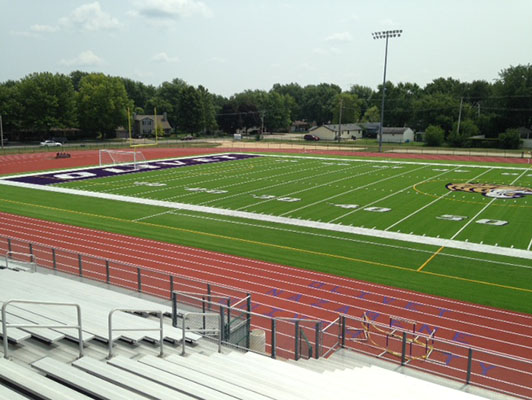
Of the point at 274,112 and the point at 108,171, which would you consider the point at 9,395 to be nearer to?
the point at 108,171

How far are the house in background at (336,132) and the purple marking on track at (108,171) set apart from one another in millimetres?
55345

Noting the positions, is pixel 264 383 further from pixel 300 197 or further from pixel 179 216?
pixel 300 197

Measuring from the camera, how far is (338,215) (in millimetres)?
25734

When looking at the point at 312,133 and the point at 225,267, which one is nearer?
the point at 225,267

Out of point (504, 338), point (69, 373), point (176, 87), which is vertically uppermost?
point (176, 87)

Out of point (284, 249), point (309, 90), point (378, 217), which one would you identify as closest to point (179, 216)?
point (284, 249)

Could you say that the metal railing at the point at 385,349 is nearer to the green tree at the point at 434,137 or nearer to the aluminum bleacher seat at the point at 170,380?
the aluminum bleacher seat at the point at 170,380

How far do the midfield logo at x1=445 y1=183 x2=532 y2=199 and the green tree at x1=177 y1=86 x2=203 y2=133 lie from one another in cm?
8051

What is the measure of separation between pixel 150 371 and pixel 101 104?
9276 cm

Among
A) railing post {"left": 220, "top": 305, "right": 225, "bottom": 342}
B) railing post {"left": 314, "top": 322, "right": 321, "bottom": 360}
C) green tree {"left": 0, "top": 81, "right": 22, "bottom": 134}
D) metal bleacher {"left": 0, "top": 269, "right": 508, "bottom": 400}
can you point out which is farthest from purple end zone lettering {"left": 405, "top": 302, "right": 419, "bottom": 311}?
→ green tree {"left": 0, "top": 81, "right": 22, "bottom": 134}

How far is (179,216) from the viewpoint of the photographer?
25.5 meters

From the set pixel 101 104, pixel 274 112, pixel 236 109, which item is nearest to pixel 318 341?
pixel 101 104

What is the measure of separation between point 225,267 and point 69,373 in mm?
11062

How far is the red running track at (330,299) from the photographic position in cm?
1171
